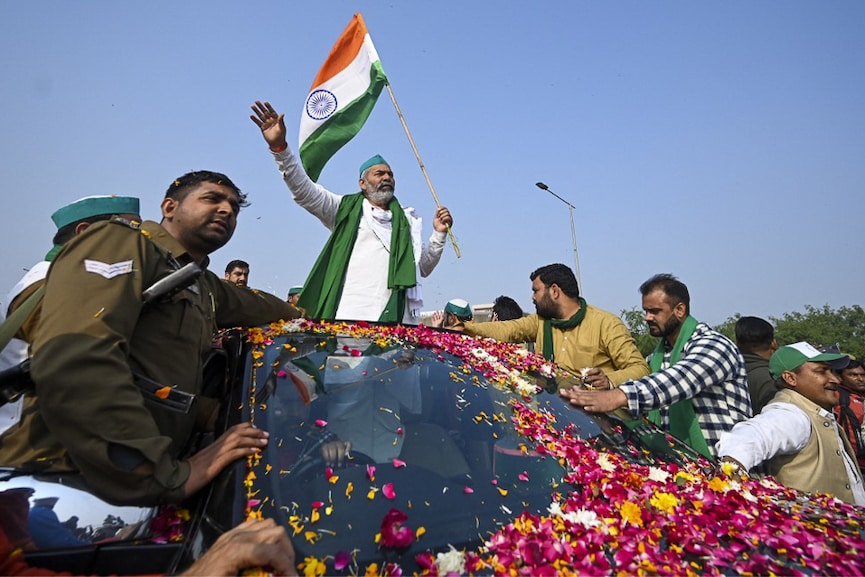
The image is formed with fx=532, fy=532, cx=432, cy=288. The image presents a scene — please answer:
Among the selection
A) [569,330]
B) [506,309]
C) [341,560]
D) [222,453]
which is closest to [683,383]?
[569,330]

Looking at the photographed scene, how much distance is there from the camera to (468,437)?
6.90 feet

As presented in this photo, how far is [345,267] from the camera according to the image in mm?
4402

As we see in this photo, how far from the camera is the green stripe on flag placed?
4.93 metres

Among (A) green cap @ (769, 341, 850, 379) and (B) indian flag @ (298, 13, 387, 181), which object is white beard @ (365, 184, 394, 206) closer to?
(B) indian flag @ (298, 13, 387, 181)

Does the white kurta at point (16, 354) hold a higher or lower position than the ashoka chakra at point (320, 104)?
lower

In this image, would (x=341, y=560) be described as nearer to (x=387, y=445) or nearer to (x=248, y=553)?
(x=248, y=553)

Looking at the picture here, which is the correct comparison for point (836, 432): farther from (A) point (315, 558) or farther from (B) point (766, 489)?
(A) point (315, 558)

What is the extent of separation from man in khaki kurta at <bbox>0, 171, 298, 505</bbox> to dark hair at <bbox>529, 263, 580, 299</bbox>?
3201 millimetres

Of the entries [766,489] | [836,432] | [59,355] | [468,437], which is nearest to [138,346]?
[59,355]

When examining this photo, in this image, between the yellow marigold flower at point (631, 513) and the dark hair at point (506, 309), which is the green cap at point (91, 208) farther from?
the dark hair at point (506, 309)

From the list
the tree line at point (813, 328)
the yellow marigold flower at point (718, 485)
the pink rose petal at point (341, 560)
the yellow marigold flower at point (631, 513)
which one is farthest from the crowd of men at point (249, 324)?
the tree line at point (813, 328)

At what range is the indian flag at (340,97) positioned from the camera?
196 inches

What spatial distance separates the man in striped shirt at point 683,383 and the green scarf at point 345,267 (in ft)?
6.39

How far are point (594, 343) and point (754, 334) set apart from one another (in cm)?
219
